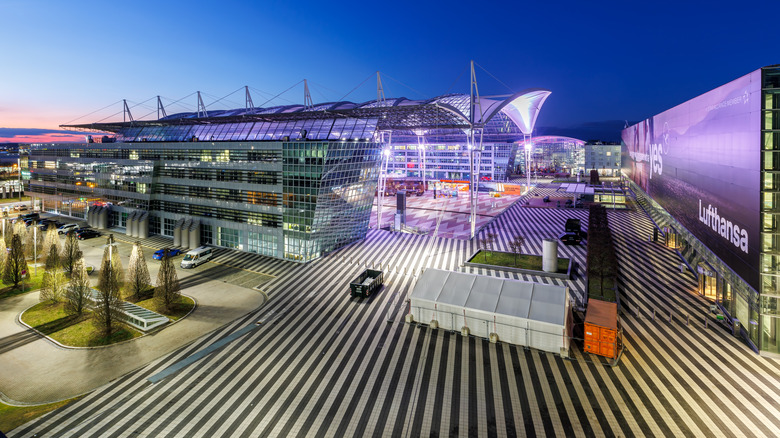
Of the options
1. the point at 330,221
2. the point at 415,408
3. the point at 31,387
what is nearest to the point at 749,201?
the point at 415,408

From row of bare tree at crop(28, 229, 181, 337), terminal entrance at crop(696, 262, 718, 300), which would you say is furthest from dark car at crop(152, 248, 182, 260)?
terminal entrance at crop(696, 262, 718, 300)

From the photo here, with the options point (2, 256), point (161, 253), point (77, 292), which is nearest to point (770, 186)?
point (77, 292)

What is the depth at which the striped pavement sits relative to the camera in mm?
13531

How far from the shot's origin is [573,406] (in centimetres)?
1427

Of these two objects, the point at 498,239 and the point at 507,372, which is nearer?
the point at 507,372

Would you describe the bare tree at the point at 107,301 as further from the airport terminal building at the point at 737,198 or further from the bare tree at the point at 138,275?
the airport terminal building at the point at 737,198

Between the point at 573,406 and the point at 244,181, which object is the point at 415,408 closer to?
the point at 573,406

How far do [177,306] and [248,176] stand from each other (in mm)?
18756

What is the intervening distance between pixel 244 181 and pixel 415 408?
3475cm

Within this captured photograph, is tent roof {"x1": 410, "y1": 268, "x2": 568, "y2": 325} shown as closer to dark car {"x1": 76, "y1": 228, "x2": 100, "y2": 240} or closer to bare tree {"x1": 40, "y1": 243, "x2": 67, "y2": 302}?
bare tree {"x1": 40, "y1": 243, "x2": 67, "y2": 302}

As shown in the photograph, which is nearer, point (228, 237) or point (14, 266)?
point (14, 266)

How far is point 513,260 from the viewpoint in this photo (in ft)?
108

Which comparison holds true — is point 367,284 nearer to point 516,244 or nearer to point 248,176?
point 516,244

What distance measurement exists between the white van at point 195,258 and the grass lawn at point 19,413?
65.4 ft
